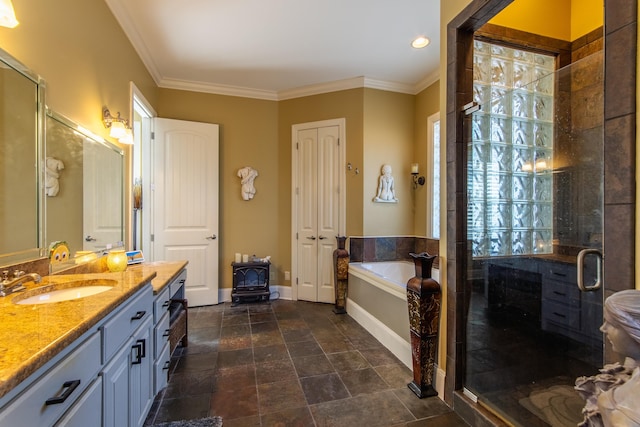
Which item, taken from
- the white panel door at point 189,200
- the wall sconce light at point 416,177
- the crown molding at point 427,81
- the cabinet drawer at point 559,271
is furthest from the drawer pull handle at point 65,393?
the crown molding at point 427,81

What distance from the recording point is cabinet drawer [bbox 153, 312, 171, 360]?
174cm

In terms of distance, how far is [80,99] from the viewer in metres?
1.85

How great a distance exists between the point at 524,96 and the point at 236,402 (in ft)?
8.97

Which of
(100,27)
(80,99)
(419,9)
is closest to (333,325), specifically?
(80,99)

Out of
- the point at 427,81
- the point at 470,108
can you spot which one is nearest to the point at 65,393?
Answer: the point at 470,108

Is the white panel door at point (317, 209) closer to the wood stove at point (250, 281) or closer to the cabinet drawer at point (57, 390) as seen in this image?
the wood stove at point (250, 281)

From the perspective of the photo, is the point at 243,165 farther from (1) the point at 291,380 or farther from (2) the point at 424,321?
(2) the point at 424,321

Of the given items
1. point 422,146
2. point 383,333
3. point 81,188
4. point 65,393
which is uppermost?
point 422,146

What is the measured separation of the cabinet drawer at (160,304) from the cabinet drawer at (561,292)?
2.36 meters

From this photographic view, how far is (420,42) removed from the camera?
284 centimetres

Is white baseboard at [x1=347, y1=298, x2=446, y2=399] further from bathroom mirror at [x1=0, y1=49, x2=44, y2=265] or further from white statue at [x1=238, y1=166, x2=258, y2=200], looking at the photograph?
bathroom mirror at [x1=0, y1=49, x2=44, y2=265]

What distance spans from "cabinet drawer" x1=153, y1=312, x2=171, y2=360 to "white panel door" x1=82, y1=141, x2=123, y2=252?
0.70 metres

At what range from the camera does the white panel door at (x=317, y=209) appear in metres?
3.76

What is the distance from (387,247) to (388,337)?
133 centimetres
